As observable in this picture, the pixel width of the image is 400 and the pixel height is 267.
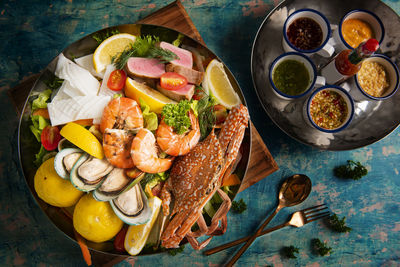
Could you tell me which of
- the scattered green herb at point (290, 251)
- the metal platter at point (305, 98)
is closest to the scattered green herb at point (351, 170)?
the metal platter at point (305, 98)

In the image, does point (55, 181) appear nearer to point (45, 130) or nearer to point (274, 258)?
point (45, 130)

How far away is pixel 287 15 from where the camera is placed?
2346 mm

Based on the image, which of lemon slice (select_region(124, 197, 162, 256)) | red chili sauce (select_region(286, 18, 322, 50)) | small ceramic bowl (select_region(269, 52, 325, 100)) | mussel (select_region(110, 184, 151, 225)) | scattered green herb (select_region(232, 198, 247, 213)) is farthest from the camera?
scattered green herb (select_region(232, 198, 247, 213))

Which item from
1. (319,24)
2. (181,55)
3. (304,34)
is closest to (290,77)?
(304,34)

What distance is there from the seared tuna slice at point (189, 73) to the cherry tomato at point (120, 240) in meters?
1.18

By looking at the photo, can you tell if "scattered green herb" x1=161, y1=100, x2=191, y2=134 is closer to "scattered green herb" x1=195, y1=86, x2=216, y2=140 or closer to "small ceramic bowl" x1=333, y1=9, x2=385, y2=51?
"scattered green herb" x1=195, y1=86, x2=216, y2=140

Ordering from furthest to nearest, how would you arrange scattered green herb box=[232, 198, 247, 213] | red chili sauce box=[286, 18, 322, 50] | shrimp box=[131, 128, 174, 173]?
scattered green herb box=[232, 198, 247, 213]
red chili sauce box=[286, 18, 322, 50]
shrimp box=[131, 128, 174, 173]

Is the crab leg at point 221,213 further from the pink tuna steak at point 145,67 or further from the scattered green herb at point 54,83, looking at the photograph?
the scattered green herb at point 54,83

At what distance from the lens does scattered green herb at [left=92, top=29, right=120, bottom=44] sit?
6.66 feet

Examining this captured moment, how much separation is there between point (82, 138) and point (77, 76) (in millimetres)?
490

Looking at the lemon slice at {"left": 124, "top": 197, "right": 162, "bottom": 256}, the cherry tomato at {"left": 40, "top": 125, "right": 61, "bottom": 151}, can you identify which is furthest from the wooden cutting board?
the lemon slice at {"left": 124, "top": 197, "right": 162, "bottom": 256}

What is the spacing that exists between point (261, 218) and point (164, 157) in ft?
3.55

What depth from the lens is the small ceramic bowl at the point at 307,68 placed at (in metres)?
2.17

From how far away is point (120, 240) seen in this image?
203 centimetres
